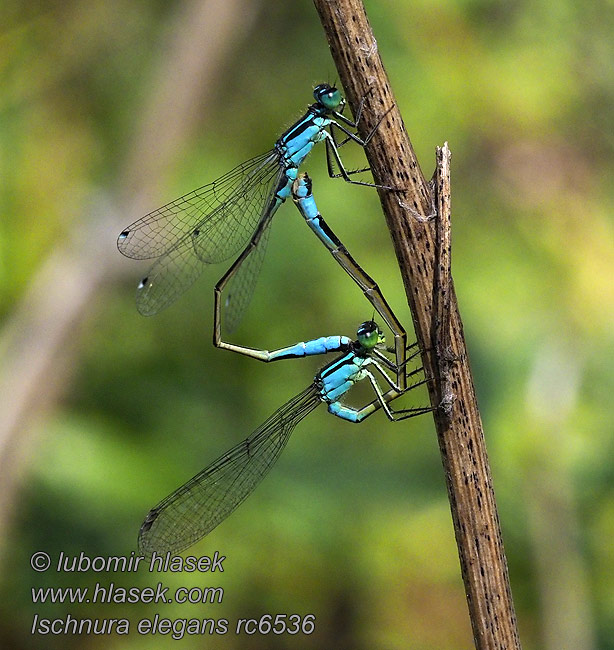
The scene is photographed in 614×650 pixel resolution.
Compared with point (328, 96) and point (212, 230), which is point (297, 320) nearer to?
point (212, 230)

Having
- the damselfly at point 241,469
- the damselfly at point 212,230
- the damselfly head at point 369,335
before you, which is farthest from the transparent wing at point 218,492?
the damselfly at point 212,230

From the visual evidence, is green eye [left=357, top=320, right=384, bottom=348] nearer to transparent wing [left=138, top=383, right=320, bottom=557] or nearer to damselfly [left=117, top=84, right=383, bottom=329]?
transparent wing [left=138, top=383, right=320, bottom=557]

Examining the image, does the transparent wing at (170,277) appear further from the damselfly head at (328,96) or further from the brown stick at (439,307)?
the brown stick at (439,307)

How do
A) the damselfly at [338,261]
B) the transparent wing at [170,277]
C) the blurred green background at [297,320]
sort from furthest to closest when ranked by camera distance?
the blurred green background at [297,320], the transparent wing at [170,277], the damselfly at [338,261]

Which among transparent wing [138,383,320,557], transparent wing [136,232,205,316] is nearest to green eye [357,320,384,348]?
transparent wing [138,383,320,557]

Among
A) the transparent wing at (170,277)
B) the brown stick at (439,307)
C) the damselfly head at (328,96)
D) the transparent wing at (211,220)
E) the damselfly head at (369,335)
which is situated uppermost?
the transparent wing at (211,220)

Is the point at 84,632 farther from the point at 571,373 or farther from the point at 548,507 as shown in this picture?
the point at 571,373
